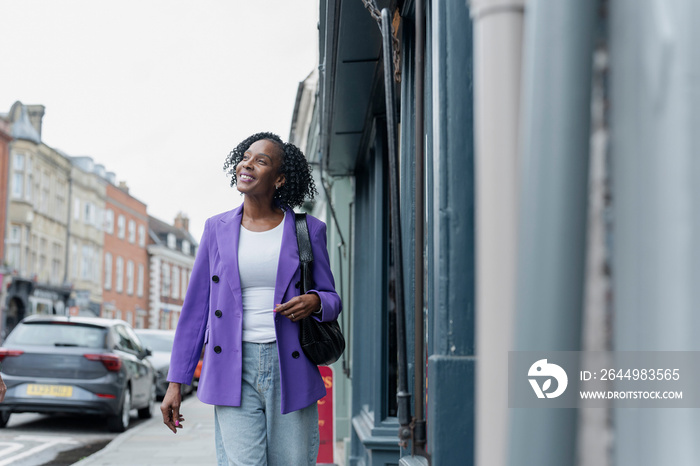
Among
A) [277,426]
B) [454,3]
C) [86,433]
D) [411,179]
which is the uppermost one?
[454,3]

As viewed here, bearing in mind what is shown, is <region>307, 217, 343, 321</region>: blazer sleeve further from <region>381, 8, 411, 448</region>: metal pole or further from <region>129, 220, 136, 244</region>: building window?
<region>129, 220, 136, 244</region>: building window

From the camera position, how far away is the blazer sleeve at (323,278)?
314 centimetres

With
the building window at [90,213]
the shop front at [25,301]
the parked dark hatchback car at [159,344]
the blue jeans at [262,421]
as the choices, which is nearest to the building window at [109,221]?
the building window at [90,213]

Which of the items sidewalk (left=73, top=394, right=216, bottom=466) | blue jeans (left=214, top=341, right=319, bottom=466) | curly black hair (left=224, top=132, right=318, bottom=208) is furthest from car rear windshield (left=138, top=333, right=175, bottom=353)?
blue jeans (left=214, top=341, right=319, bottom=466)

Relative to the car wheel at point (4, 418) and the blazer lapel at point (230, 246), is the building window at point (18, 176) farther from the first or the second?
the blazer lapel at point (230, 246)

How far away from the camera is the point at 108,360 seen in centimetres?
1107

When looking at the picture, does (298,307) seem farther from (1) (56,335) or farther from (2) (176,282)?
(2) (176,282)

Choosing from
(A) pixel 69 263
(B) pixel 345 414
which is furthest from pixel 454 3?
(A) pixel 69 263

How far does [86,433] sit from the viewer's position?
436 inches

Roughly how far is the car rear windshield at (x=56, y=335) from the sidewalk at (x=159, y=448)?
1.38 meters

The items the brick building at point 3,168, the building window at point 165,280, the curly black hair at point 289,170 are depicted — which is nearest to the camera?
the curly black hair at point 289,170

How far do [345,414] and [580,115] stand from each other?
8368 mm

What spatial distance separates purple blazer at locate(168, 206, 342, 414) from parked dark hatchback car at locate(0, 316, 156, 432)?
8.29 m

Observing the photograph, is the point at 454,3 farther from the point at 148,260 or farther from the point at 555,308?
the point at 148,260
